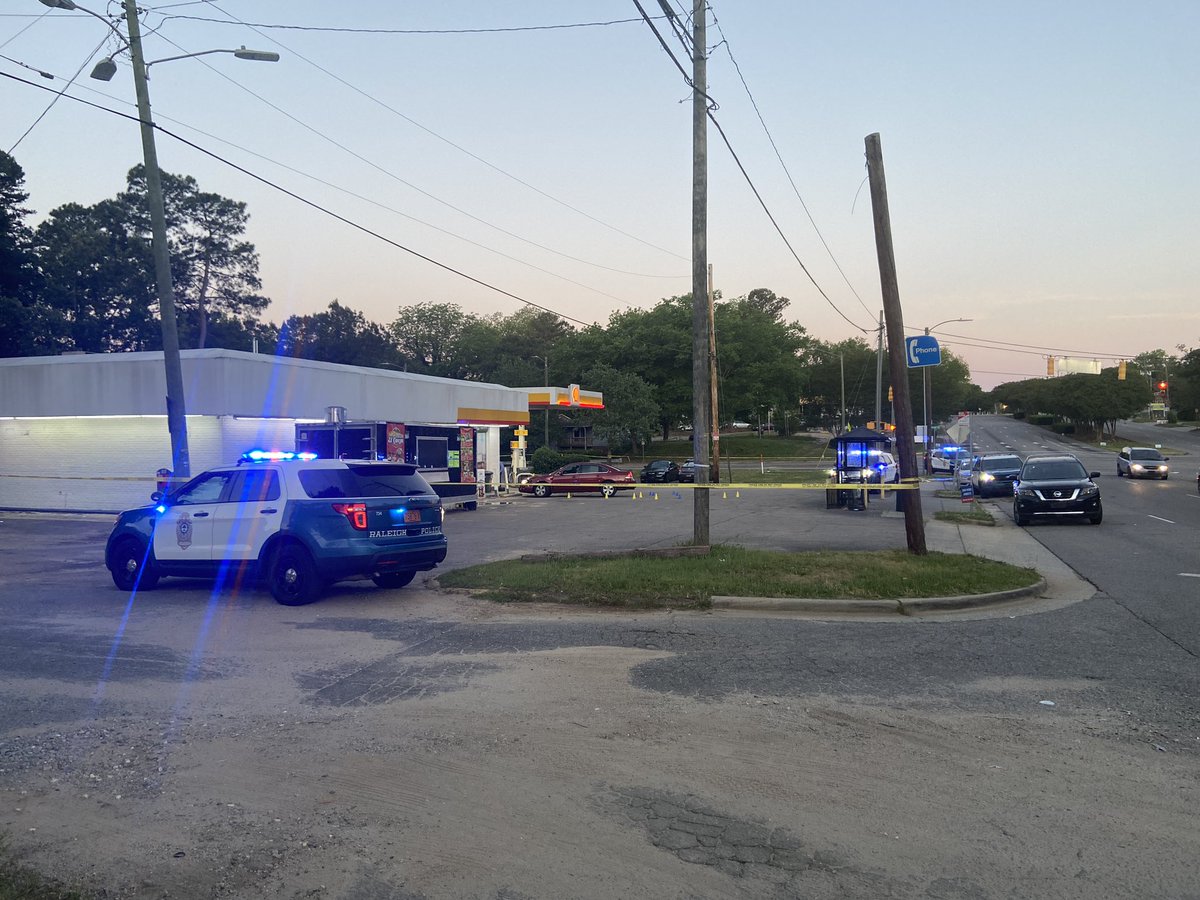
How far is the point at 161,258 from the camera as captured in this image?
60.2 ft

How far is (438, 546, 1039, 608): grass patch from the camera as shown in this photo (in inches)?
431

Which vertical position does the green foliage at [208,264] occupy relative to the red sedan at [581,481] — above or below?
above

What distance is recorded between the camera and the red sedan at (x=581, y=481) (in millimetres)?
35781

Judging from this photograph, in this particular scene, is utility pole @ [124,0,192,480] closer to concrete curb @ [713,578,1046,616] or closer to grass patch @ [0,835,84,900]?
concrete curb @ [713,578,1046,616]

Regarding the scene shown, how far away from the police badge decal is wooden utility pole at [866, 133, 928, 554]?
10147 millimetres

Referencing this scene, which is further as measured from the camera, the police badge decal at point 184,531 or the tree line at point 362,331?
the tree line at point 362,331

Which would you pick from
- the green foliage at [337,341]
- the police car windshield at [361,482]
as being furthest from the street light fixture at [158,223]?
the green foliage at [337,341]

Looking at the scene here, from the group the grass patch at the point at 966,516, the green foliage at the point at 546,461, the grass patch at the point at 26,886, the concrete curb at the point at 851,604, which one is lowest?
the grass patch at the point at 966,516

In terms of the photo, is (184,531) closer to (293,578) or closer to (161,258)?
(293,578)

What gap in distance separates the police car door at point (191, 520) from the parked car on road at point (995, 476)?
26468 mm

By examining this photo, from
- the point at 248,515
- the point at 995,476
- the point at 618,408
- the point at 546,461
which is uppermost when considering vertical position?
the point at 618,408

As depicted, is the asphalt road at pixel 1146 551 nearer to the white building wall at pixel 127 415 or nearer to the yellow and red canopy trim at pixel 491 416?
the white building wall at pixel 127 415

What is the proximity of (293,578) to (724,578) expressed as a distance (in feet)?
17.6

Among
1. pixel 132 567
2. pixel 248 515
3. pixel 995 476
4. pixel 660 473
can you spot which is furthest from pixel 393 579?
pixel 660 473
